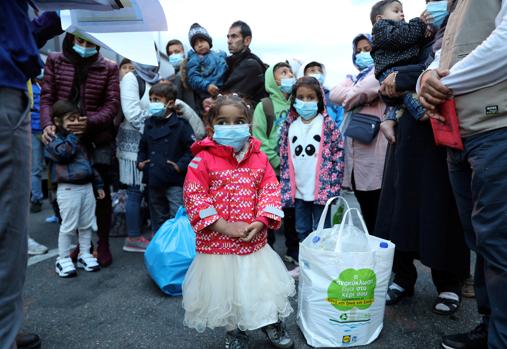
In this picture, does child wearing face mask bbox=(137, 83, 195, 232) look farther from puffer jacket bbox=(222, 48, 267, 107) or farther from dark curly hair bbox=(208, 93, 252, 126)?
dark curly hair bbox=(208, 93, 252, 126)

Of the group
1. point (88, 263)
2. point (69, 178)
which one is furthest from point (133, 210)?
point (69, 178)

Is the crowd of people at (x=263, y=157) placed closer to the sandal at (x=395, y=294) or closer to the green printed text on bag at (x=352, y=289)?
the sandal at (x=395, y=294)

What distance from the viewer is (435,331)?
2275 mm

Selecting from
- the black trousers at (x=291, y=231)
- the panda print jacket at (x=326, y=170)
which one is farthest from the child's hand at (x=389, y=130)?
the black trousers at (x=291, y=231)

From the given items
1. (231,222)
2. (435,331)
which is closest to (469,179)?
(435,331)

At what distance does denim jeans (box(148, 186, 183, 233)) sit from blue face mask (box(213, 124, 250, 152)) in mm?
1657

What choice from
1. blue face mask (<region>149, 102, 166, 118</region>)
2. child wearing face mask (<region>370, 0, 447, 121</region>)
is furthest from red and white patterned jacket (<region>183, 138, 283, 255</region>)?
blue face mask (<region>149, 102, 166, 118</region>)

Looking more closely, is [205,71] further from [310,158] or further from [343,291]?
[343,291]

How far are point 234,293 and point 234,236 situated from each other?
0.28 meters

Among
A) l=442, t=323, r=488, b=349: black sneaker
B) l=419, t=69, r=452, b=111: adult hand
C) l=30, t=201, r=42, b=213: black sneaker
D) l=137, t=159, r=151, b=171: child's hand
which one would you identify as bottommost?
l=30, t=201, r=42, b=213: black sneaker

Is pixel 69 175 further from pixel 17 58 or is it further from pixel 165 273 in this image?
pixel 17 58

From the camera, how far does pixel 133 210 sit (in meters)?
3.89

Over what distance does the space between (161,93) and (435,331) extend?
275cm

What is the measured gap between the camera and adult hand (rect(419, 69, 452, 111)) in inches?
66.9
